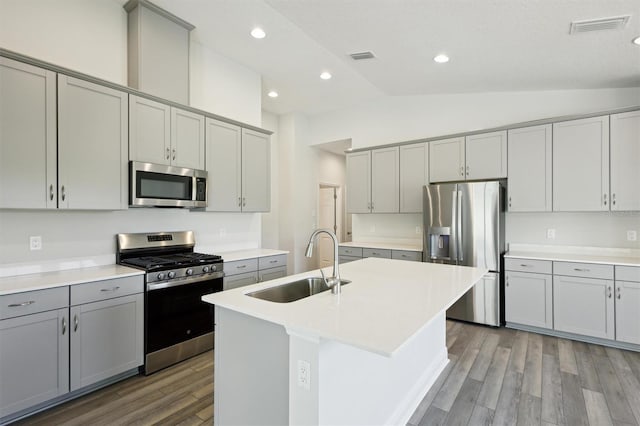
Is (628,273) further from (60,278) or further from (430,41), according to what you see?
(60,278)

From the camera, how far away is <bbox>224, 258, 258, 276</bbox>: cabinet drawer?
327cm

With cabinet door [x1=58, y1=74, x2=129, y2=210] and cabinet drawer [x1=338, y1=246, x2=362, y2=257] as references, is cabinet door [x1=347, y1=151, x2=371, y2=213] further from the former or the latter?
cabinet door [x1=58, y1=74, x2=129, y2=210]

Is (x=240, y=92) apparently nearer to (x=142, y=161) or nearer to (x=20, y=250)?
(x=142, y=161)

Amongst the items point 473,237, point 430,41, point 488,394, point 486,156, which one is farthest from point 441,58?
point 488,394

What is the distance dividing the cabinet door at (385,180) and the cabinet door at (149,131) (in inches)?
118

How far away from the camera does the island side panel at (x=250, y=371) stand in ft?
4.89

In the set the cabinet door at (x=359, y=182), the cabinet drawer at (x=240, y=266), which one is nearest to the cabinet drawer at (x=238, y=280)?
the cabinet drawer at (x=240, y=266)

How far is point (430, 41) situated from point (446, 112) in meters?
1.89

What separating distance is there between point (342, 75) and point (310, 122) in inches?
78.7

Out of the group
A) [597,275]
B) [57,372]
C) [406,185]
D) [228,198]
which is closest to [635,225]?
[597,275]

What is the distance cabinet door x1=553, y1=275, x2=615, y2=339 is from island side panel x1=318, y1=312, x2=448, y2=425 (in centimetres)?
167

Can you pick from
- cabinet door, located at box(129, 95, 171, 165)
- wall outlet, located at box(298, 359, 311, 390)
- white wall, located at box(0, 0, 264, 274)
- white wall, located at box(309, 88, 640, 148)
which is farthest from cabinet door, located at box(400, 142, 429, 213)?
wall outlet, located at box(298, 359, 311, 390)

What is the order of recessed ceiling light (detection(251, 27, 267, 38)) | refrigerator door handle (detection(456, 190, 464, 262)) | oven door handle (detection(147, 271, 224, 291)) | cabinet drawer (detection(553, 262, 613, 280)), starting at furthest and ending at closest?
1. refrigerator door handle (detection(456, 190, 464, 262))
2. recessed ceiling light (detection(251, 27, 267, 38))
3. cabinet drawer (detection(553, 262, 613, 280))
4. oven door handle (detection(147, 271, 224, 291))

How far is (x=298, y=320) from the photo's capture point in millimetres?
1354
